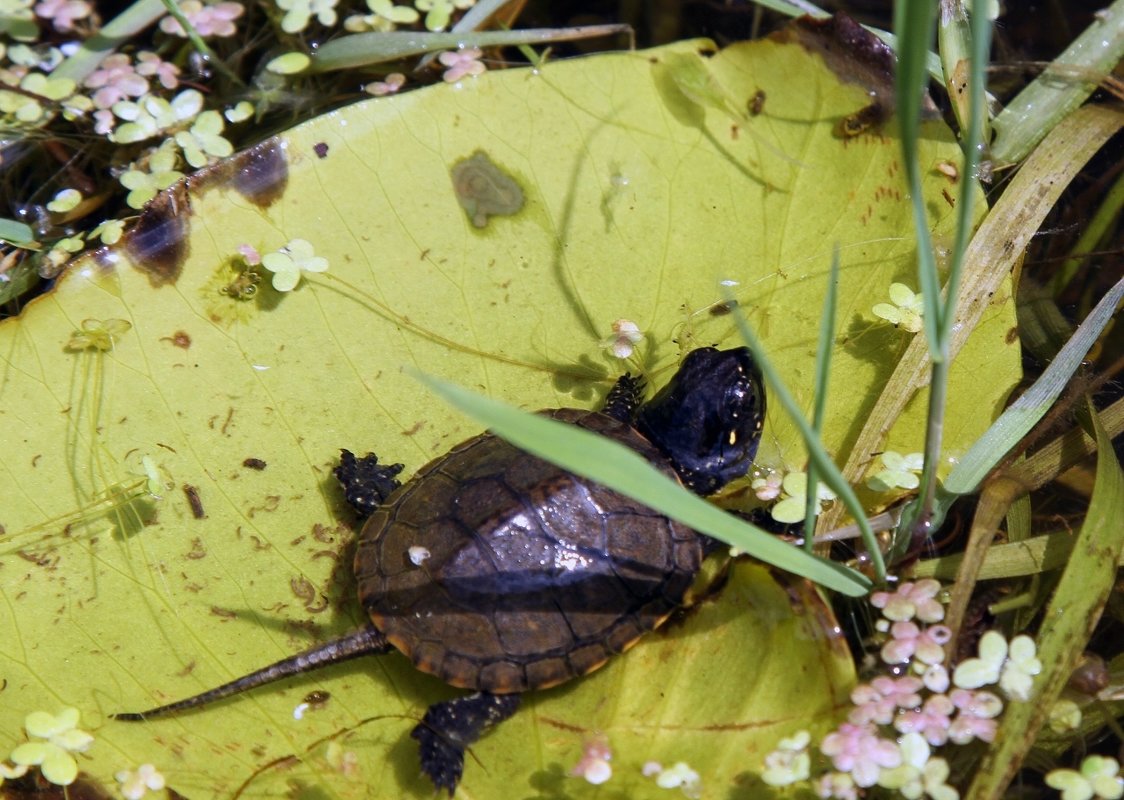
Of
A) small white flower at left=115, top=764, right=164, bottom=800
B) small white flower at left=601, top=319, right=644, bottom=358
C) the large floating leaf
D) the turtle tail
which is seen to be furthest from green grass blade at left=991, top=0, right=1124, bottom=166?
small white flower at left=115, top=764, right=164, bottom=800

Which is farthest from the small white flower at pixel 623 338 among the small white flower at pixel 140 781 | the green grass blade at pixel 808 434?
the small white flower at pixel 140 781

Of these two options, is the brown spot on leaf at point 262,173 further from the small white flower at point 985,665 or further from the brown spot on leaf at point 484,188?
the small white flower at point 985,665

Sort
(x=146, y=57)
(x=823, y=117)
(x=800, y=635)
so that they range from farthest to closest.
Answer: (x=146, y=57)
(x=823, y=117)
(x=800, y=635)

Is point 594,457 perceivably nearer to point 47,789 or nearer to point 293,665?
point 293,665

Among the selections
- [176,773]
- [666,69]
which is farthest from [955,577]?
[176,773]

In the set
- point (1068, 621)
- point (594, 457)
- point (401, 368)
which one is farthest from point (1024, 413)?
point (401, 368)

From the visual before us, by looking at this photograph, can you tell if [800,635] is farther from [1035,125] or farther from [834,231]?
[1035,125]

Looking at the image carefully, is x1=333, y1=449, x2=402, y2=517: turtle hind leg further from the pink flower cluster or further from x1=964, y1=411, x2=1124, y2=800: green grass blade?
the pink flower cluster
